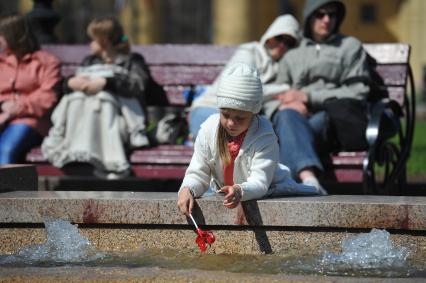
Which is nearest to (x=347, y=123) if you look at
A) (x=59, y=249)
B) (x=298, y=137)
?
(x=298, y=137)

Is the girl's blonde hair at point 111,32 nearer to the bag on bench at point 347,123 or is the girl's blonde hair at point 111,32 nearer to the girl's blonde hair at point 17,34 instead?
the girl's blonde hair at point 17,34

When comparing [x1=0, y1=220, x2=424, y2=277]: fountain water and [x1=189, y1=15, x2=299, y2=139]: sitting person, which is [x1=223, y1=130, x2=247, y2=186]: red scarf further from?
[x1=189, y1=15, x2=299, y2=139]: sitting person

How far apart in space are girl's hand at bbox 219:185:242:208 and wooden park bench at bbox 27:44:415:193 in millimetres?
1997

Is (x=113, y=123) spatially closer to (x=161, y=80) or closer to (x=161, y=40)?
(x=161, y=80)

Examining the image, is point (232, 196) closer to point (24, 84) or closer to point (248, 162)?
point (248, 162)

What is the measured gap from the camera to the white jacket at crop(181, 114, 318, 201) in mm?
5535

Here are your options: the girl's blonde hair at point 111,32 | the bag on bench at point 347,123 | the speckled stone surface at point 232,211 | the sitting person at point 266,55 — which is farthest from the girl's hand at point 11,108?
the speckled stone surface at point 232,211

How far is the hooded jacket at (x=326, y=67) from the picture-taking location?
768 cm

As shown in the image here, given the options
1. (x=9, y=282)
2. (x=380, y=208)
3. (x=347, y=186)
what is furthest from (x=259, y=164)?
(x=347, y=186)

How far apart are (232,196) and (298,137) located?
204cm

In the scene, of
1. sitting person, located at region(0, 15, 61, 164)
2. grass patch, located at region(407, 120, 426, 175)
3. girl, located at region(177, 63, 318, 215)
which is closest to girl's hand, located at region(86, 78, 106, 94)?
sitting person, located at region(0, 15, 61, 164)

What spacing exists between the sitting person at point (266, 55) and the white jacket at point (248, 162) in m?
2.17

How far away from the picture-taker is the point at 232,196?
514cm

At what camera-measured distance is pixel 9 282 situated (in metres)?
4.57
